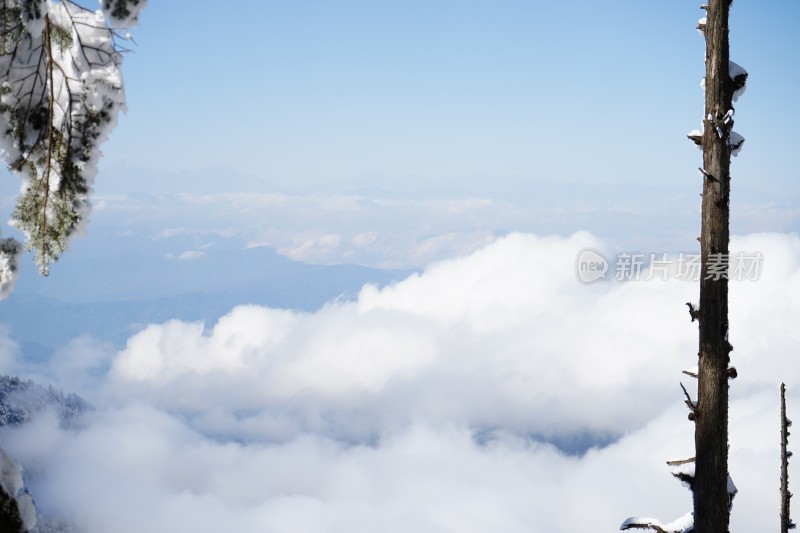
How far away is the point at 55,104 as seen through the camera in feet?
16.5

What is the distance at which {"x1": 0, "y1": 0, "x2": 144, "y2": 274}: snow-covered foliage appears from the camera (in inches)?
188

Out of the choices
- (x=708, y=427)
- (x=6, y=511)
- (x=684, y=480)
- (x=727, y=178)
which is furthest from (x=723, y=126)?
(x=6, y=511)

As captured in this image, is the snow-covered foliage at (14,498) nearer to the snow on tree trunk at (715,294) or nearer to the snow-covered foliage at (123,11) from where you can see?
the snow-covered foliage at (123,11)

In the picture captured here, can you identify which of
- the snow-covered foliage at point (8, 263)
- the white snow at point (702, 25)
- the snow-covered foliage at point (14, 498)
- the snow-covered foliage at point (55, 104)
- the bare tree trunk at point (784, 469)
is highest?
the white snow at point (702, 25)

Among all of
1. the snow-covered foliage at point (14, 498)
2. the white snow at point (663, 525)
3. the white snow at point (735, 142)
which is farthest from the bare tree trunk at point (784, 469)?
the snow-covered foliage at point (14, 498)

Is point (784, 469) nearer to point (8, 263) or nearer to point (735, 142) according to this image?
point (735, 142)

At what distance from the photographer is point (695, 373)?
24.5ft

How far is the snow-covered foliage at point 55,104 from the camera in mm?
4766

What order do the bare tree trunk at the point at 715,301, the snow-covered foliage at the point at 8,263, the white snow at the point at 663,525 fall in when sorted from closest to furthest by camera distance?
the snow-covered foliage at the point at 8,263 → the bare tree trunk at the point at 715,301 → the white snow at the point at 663,525

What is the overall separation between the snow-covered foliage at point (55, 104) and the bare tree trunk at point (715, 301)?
648 centimetres

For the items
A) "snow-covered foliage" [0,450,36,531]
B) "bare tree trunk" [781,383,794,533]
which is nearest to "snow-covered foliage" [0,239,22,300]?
"snow-covered foliage" [0,450,36,531]

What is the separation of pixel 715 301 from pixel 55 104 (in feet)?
24.2

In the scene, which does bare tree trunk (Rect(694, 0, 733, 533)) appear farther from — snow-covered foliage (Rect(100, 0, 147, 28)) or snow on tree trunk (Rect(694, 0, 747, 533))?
snow-covered foliage (Rect(100, 0, 147, 28))

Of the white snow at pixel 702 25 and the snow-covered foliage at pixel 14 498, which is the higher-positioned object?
the white snow at pixel 702 25
